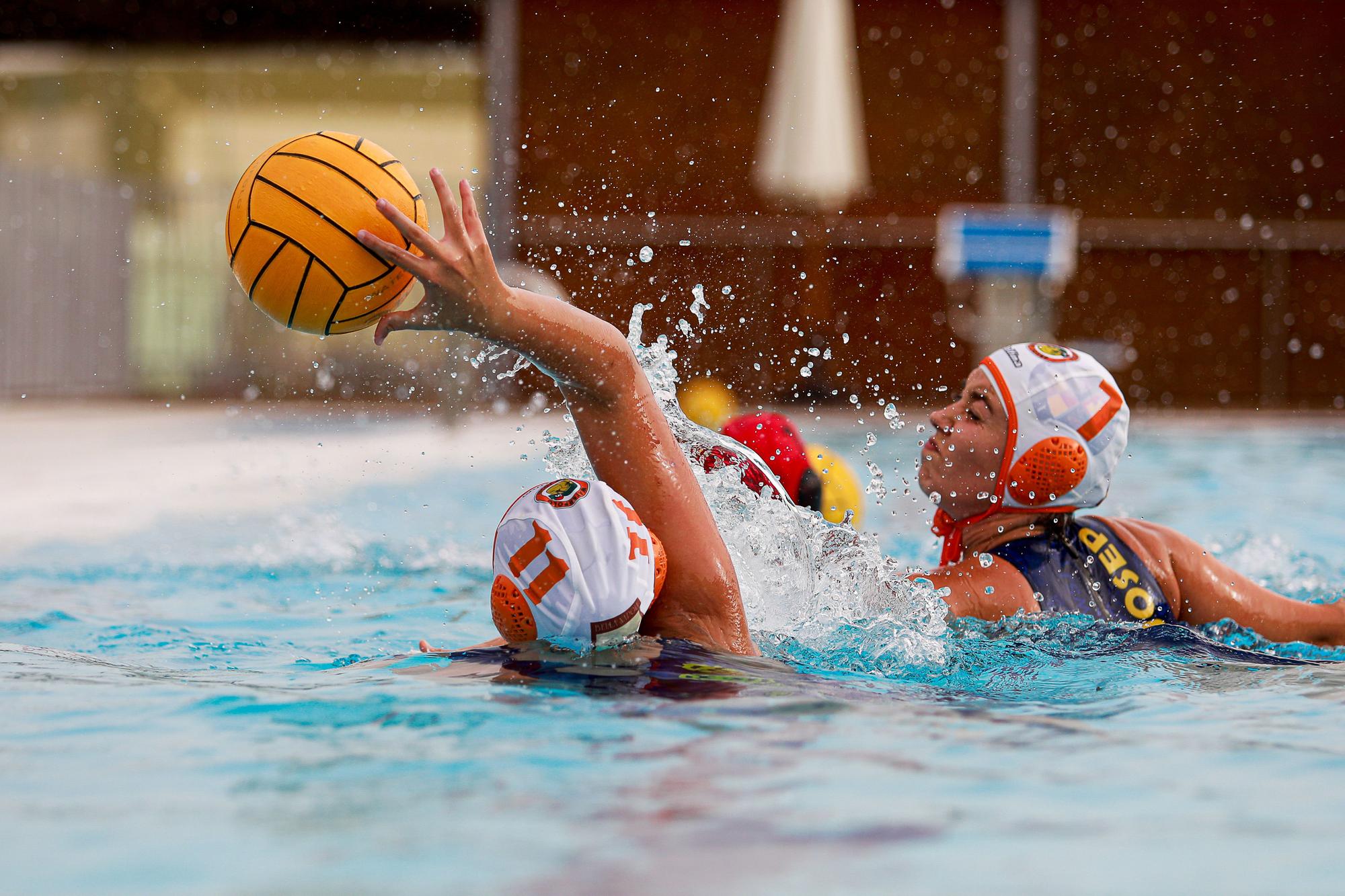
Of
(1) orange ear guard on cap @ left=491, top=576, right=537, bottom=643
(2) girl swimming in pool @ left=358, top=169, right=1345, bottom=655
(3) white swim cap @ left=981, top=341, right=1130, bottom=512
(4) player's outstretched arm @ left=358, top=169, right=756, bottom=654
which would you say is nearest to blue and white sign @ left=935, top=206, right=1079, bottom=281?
(2) girl swimming in pool @ left=358, top=169, right=1345, bottom=655

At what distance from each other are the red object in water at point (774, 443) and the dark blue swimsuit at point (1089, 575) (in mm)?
615

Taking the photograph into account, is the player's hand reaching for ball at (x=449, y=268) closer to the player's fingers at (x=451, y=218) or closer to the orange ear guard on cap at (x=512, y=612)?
the player's fingers at (x=451, y=218)

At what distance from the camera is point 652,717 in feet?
7.98

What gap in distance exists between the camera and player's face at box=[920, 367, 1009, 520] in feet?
11.2

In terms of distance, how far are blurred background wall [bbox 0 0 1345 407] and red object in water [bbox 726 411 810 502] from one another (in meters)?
9.38

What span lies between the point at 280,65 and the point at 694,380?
6278mm

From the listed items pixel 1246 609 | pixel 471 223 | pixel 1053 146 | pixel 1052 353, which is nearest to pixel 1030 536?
pixel 1052 353

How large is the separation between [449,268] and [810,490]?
73.4 inches

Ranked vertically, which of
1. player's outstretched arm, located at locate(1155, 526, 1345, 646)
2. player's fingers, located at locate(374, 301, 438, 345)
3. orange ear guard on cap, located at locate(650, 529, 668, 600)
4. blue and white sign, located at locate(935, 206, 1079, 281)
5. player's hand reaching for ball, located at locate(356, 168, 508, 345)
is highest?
blue and white sign, located at locate(935, 206, 1079, 281)

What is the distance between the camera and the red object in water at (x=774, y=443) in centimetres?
381

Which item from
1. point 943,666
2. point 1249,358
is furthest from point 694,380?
point 943,666

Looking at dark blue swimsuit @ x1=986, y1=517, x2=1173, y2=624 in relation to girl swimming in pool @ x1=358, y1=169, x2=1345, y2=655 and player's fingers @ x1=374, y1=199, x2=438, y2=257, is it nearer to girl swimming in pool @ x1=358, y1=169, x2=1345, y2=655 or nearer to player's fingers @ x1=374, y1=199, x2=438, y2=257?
girl swimming in pool @ x1=358, y1=169, x2=1345, y2=655

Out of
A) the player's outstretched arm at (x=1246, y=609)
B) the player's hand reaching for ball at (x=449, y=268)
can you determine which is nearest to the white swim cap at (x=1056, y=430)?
the player's outstretched arm at (x=1246, y=609)

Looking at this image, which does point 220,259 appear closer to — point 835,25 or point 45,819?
point 835,25
